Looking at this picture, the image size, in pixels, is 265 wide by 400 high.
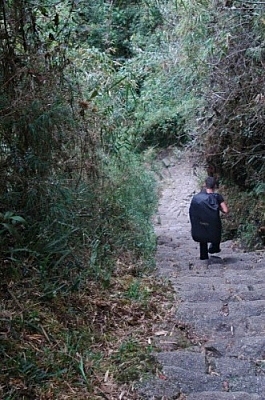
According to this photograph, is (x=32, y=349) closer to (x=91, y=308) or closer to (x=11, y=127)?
(x=91, y=308)

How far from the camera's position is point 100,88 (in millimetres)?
5773

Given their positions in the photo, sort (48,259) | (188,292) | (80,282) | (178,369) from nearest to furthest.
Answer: (178,369) → (48,259) → (80,282) → (188,292)

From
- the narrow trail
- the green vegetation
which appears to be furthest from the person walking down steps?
the green vegetation

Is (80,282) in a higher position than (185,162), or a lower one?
higher

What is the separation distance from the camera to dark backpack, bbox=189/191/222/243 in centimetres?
616

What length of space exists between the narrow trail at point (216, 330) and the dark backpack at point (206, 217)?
0.37 metres

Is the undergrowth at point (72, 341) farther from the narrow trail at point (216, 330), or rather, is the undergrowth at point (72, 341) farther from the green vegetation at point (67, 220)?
the narrow trail at point (216, 330)

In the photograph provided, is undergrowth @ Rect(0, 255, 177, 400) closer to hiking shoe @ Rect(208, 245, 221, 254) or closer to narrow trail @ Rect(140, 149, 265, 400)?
narrow trail @ Rect(140, 149, 265, 400)

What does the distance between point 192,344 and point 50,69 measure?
214cm

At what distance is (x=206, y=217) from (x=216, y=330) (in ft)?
8.17

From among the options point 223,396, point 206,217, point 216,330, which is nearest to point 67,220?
point 216,330

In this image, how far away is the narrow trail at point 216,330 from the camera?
286 cm

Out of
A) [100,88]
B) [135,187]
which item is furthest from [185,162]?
[100,88]

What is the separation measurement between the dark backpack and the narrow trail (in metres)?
0.37
